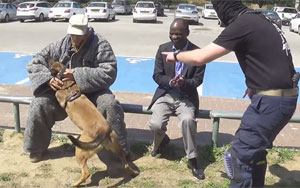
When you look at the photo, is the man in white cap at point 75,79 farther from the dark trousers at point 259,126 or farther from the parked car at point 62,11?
the parked car at point 62,11

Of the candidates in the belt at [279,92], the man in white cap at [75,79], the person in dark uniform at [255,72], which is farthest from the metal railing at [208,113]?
the belt at [279,92]

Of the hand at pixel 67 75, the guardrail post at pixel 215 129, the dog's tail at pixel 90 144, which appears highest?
the hand at pixel 67 75

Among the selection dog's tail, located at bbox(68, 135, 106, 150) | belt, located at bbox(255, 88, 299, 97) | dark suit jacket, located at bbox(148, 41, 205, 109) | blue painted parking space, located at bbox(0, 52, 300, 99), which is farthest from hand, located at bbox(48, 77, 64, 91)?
blue painted parking space, located at bbox(0, 52, 300, 99)

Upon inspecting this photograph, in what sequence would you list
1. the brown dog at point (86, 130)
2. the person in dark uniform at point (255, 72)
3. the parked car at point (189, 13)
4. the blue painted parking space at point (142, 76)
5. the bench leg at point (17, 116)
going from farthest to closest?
the parked car at point (189, 13)
the blue painted parking space at point (142, 76)
the bench leg at point (17, 116)
the brown dog at point (86, 130)
the person in dark uniform at point (255, 72)

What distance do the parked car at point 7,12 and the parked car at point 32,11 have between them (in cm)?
67

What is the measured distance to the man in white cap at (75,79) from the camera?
4098 mm

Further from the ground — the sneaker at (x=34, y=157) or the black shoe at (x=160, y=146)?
the black shoe at (x=160, y=146)

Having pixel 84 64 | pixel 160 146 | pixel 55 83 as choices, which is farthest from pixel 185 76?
pixel 55 83

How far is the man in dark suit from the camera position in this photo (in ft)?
13.1

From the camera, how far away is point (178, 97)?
169 inches

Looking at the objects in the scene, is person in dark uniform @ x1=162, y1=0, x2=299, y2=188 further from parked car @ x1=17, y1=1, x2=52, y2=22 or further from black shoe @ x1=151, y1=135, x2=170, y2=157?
parked car @ x1=17, y1=1, x2=52, y2=22

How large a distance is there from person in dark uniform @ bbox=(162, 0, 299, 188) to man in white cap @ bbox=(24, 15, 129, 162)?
1363 millimetres

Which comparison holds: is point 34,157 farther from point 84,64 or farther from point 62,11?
point 62,11

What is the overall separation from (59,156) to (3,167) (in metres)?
0.65
